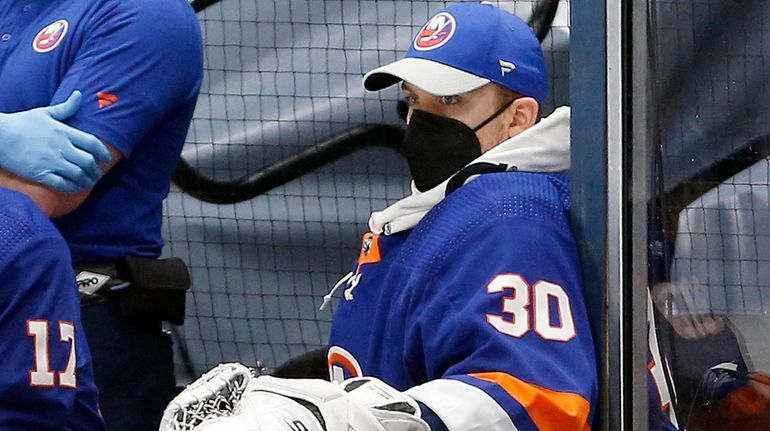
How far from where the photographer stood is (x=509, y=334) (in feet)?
5.06

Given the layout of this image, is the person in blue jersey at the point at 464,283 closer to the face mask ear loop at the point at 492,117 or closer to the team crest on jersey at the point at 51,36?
the face mask ear loop at the point at 492,117

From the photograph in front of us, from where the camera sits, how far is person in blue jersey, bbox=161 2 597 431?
1.44m

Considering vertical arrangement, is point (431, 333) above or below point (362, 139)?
above

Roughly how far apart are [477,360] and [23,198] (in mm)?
773

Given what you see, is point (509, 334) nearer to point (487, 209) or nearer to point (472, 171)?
point (487, 209)

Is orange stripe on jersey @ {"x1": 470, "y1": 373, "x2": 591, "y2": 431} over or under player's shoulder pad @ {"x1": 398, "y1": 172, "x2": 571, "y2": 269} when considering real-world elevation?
under

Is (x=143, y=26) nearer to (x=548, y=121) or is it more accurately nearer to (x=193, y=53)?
(x=193, y=53)

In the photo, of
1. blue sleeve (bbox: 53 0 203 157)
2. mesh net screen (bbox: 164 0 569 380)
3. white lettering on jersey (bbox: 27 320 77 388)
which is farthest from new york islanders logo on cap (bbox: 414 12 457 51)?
mesh net screen (bbox: 164 0 569 380)

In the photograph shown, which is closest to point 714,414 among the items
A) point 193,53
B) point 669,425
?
point 669,425

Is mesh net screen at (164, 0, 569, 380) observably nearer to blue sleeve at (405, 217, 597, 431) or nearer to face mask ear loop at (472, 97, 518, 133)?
face mask ear loop at (472, 97, 518, 133)

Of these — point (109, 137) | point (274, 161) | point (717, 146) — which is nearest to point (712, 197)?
point (717, 146)

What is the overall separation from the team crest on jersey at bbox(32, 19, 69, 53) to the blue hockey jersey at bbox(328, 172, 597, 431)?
81 centimetres

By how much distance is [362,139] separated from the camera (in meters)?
3.13

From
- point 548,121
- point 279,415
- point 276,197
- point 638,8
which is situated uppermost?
point 638,8
